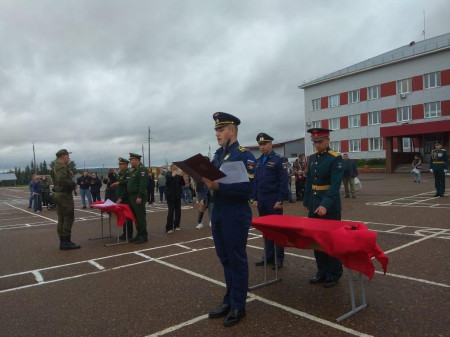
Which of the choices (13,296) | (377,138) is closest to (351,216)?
(13,296)

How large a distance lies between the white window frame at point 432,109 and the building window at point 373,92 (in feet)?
18.5

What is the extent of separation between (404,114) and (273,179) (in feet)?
129

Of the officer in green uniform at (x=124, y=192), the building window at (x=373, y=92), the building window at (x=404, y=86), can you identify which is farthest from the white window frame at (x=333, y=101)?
the officer in green uniform at (x=124, y=192)

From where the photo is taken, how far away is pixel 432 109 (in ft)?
122

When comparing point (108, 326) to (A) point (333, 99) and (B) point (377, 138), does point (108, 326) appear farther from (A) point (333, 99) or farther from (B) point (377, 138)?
(A) point (333, 99)

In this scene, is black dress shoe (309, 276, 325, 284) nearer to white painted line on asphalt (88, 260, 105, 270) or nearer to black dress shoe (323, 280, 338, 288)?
black dress shoe (323, 280, 338, 288)

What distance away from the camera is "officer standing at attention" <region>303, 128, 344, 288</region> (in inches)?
183

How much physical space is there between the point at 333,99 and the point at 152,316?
46.1 metres

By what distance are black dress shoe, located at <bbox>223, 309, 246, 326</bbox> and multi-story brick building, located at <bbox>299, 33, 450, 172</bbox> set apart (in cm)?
3485

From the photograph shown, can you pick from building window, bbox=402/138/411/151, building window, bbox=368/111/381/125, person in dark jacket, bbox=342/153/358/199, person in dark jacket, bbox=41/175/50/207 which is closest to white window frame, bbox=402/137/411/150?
building window, bbox=402/138/411/151

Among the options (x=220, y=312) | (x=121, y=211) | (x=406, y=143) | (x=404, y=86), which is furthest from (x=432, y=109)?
(x=220, y=312)

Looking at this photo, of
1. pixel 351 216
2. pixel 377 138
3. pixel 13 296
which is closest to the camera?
pixel 13 296

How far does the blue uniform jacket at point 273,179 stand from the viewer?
18.9 ft

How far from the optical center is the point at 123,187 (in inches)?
344
